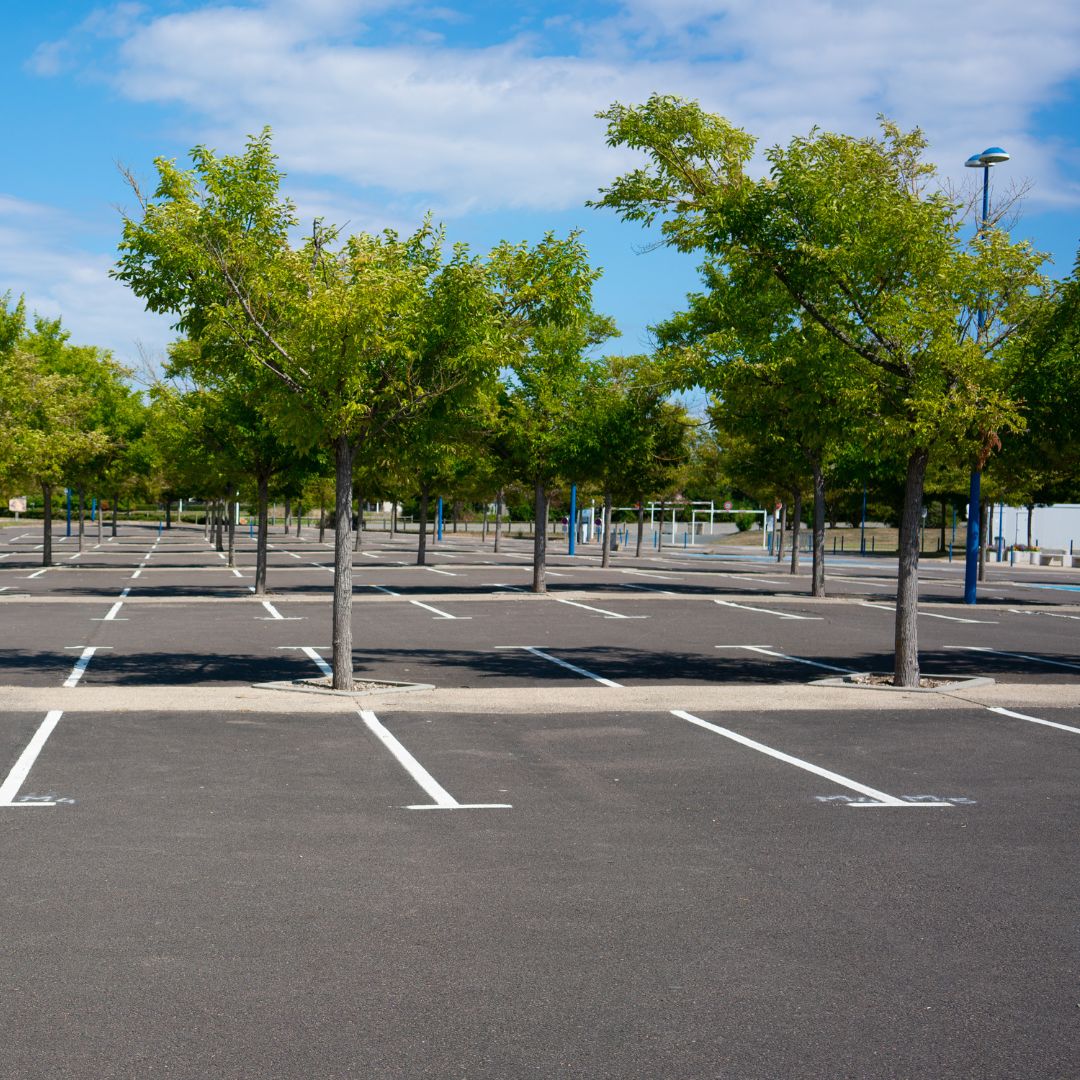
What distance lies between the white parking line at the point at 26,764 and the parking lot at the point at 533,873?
0.15ft

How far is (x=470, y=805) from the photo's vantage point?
8031mm

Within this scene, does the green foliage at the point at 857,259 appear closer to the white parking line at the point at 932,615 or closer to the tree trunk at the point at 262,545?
the white parking line at the point at 932,615

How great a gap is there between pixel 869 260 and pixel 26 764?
366 inches

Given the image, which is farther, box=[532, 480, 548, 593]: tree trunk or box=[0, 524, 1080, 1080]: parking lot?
box=[532, 480, 548, 593]: tree trunk

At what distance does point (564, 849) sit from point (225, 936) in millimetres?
2154

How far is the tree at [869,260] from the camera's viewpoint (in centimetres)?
1327

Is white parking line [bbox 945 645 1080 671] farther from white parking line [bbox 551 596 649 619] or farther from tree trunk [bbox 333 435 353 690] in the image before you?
tree trunk [bbox 333 435 353 690]

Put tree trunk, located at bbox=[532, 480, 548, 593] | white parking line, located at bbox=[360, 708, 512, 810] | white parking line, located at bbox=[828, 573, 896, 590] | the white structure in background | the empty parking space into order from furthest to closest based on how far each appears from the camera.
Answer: the white structure in background
white parking line, located at bbox=[828, 573, 896, 590]
tree trunk, located at bbox=[532, 480, 548, 593]
white parking line, located at bbox=[360, 708, 512, 810]
the empty parking space

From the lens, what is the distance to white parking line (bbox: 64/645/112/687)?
44.8 feet

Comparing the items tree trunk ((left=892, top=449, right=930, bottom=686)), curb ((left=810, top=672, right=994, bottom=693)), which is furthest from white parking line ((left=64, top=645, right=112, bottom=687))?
tree trunk ((left=892, top=449, right=930, bottom=686))

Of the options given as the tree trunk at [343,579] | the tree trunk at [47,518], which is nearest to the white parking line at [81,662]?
the tree trunk at [343,579]

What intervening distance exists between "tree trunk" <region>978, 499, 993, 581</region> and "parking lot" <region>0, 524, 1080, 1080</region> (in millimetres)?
26680

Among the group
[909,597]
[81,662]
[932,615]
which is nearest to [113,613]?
[81,662]

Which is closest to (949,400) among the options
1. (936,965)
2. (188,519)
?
(936,965)
